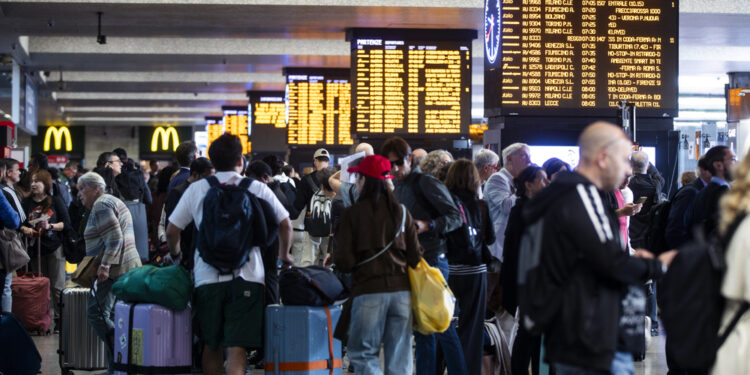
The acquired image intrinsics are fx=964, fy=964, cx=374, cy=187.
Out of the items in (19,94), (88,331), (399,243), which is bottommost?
(88,331)

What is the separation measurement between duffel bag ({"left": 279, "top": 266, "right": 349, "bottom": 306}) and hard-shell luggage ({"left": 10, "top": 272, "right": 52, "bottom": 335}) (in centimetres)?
476

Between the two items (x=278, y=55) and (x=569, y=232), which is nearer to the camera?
(x=569, y=232)

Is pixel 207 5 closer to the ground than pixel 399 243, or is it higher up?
higher up

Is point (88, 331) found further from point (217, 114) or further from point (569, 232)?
point (217, 114)

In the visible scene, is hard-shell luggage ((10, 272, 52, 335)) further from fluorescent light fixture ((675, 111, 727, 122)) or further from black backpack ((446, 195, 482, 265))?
fluorescent light fixture ((675, 111, 727, 122))

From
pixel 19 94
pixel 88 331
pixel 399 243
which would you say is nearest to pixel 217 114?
pixel 19 94

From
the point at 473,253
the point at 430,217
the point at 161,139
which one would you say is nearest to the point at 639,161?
the point at 473,253

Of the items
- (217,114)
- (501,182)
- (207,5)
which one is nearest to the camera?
(501,182)

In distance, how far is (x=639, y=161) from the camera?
9.28m

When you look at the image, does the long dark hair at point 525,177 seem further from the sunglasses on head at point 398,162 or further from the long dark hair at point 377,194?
the long dark hair at point 377,194

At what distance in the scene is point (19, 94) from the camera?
60.5 ft

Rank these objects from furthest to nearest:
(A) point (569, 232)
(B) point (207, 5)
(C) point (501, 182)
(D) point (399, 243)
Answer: (B) point (207, 5)
(C) point (501, 182)
(D) point (399, 243)
(A) point (569, 232)

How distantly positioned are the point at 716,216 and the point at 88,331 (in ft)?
14.9

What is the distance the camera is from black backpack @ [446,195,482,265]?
6109mm
